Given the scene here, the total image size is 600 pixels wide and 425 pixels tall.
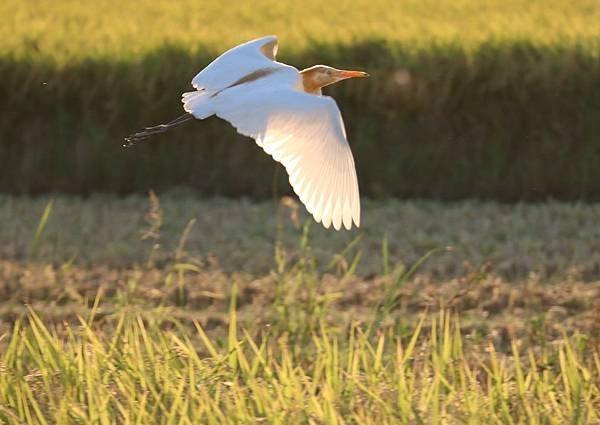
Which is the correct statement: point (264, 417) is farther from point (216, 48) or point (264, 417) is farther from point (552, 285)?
point (216, 48)

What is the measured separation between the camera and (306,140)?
2836 mm

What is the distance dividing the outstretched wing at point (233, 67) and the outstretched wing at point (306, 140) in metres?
0.18

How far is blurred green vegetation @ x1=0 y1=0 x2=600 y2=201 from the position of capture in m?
6.57

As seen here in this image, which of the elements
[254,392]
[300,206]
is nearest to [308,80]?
[254,392]

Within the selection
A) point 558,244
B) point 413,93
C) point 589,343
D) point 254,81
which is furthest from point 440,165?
point 254,81

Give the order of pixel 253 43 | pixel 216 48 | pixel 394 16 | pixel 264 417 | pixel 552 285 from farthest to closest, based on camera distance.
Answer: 1. pixel 394 16
2. pixel 216 48
3. pixel 552 285
4. pixel 253 43
5. pixel 264 417

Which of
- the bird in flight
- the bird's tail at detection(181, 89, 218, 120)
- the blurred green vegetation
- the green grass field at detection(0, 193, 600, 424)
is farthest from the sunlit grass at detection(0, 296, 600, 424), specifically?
the blurred green vegetation

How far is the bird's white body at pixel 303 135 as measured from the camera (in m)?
2.77

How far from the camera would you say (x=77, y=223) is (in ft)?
19.3

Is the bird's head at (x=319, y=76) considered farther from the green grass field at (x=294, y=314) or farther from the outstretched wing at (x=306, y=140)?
the green grass field at (x=294, y=314)

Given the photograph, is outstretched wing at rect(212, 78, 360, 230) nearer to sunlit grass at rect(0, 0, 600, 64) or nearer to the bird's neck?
the bird's neck

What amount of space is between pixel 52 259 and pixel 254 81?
243cm

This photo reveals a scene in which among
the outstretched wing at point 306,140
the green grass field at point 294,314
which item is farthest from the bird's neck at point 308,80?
the green grass field at point 294,314

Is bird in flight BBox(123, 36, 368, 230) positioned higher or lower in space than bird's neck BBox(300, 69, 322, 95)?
lower
